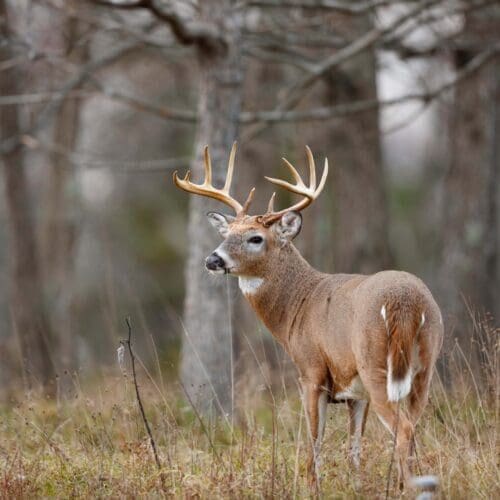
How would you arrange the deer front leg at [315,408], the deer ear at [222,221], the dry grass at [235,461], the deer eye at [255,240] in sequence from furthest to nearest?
the deer ear at [222,221], the deer eye at [255,240], the deer front leg at [315,408], the dry grass at [235,461]

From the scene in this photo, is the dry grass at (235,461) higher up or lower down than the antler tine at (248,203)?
lower down

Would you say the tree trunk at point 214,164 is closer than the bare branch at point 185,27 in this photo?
No

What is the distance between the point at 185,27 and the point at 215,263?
2699mm

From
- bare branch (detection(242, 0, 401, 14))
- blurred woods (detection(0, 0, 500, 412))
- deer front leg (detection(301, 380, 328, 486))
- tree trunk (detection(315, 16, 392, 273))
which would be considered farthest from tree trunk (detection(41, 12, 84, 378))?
deer front leg (detection(301, 380, 328, 486))

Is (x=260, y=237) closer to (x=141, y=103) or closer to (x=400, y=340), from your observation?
(x=400, y=340)

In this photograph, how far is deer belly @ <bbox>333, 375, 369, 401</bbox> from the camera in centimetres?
559

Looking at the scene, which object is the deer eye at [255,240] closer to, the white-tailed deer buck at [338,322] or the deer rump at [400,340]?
the white-tailed deer buck at [338,322]

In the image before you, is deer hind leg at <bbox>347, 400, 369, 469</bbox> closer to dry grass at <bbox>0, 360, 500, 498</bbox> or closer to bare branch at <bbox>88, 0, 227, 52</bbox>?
dry grass at <bbox>0, 360, 500, 498</bbox>

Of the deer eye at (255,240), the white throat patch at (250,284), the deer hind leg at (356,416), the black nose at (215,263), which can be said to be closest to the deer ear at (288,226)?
the deer eye at (255,240)

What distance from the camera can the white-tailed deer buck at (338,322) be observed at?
5.19 metres

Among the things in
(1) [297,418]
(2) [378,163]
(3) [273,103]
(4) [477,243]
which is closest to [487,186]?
(4) [477,243]

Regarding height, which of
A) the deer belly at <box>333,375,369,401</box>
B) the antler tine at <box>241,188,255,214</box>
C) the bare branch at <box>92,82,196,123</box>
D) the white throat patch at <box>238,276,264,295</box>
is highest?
the bare branch at <box>92,82,196,123</box>

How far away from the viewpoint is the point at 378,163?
1254cm

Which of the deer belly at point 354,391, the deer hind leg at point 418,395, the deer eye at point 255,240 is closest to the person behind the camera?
the deer hind leg at point 418,395
